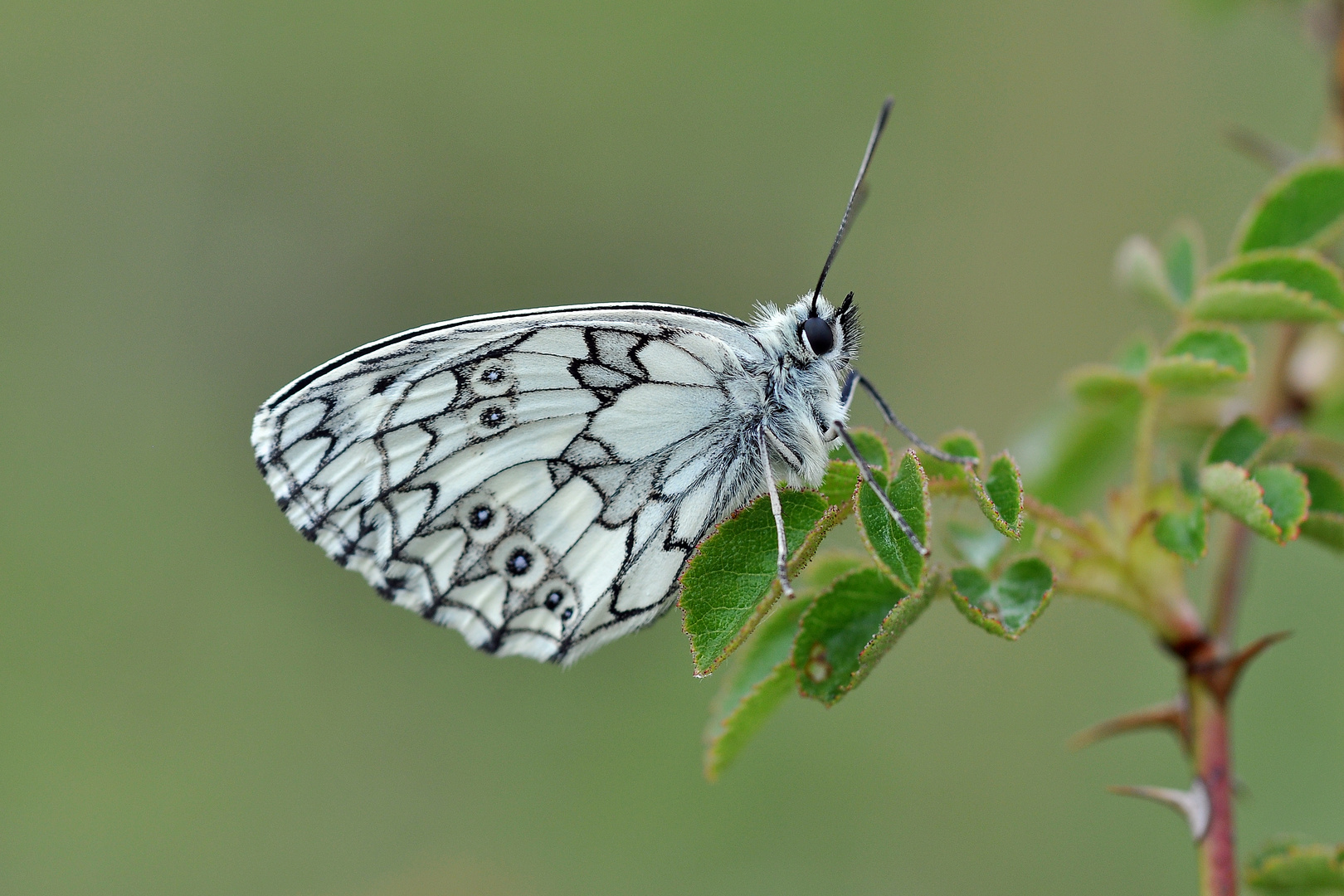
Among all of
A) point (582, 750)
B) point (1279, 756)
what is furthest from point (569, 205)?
point (1279, 756)

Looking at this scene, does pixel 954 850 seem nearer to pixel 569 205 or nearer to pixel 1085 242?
pixel 1085 242

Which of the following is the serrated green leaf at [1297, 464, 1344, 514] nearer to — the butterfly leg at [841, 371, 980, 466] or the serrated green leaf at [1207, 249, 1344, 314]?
the serrated green leaf at [1207, 249, 1344, 314]

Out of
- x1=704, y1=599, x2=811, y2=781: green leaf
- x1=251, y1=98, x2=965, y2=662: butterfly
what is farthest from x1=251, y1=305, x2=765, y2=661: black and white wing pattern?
x1=704, y1=599, x2=811, y2=781: green leaf

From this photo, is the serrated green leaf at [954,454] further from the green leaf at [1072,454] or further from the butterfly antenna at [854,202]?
the green leaf at [1072,454]

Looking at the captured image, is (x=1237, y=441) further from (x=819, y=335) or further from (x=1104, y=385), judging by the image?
(x=819, y=335)

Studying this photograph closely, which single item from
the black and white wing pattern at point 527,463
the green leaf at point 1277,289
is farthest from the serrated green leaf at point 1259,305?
the black and white wing pattern at point 527,463
